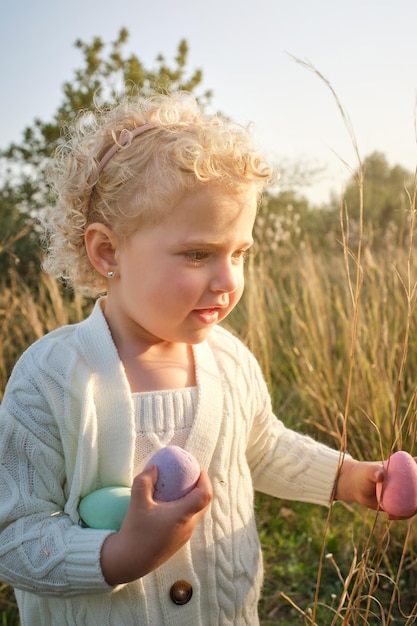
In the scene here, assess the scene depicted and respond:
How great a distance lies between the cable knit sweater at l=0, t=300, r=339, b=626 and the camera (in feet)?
4.68

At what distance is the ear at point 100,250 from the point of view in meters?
1.67

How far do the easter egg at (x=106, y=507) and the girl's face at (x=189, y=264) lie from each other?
15.4 inches

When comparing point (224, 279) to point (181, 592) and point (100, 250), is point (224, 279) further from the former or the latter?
point (181, 592)

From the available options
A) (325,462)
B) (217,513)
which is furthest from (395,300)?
(217,513)

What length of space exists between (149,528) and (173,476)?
113mm

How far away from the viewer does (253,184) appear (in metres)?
1.64

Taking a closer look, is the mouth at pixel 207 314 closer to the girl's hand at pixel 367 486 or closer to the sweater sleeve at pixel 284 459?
the sweater sleeve at pixel 284 459

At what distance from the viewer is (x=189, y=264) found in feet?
5.01

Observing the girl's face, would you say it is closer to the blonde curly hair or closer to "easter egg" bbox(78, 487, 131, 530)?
the blonde curly hair

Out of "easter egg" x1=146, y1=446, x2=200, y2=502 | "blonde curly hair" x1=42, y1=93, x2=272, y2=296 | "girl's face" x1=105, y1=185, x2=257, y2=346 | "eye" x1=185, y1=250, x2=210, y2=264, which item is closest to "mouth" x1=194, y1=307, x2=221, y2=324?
"girl's face" x1=105, y1=185, x2=257, y2=346

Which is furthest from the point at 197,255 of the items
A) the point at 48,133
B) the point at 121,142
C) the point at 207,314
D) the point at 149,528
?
the point at 48,133

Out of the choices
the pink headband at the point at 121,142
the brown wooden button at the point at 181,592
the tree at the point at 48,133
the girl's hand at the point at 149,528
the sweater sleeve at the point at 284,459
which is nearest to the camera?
the girl's hand at the point at 149,528

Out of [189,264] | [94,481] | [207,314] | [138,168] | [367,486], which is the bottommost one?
[367,486]

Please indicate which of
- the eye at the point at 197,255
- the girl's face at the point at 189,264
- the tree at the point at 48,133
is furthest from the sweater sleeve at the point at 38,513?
the tree at the point at 48,133
